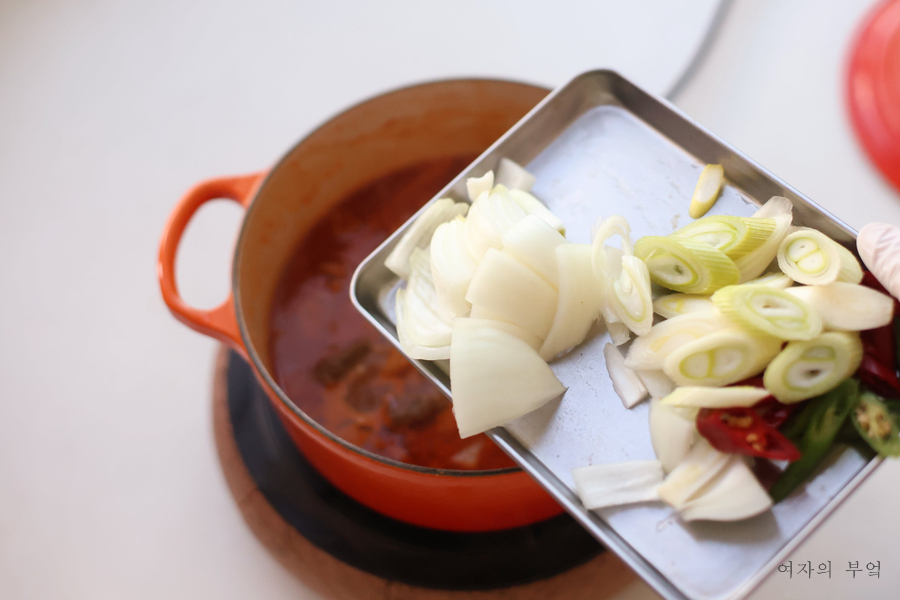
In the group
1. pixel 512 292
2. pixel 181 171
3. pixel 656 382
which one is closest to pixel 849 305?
pixel 656 382

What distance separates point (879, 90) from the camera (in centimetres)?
96

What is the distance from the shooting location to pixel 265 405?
2.77 ft

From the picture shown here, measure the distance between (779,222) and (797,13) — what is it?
28.7 inches

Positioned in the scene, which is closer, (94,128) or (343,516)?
(343,516)

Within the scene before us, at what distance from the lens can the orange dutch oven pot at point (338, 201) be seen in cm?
61

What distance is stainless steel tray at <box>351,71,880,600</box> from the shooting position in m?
0.50

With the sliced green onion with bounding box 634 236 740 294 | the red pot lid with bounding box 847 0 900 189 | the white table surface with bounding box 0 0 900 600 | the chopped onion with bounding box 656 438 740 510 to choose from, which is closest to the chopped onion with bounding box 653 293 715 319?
the sliced green onion with bounding box 634 236 740 294

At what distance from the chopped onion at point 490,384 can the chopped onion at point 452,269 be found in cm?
6

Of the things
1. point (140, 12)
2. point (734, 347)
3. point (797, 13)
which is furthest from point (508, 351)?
point (140, 12)

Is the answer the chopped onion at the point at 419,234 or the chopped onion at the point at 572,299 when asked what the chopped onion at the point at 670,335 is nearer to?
the chopped onion at the point at 572,299

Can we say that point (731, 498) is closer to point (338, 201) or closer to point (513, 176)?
point (513, 176)

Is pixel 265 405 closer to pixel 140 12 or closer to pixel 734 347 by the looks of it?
pixel 734 347

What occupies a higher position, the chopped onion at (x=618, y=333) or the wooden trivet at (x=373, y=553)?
the chopped onion at (x=618, y=333)

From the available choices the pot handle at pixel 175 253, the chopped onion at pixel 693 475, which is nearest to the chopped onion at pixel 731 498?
the chopped onion at pixel 693 475
